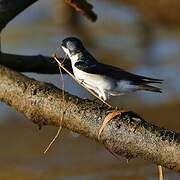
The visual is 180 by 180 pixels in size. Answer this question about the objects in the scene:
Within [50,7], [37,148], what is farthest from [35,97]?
[50,7]

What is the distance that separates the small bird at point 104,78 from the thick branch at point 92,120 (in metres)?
0.06

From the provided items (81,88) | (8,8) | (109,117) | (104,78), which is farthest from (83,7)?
(81,88)

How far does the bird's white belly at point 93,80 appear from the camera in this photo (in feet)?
6.87

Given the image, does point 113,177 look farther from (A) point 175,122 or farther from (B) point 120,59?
(B) point 120,59

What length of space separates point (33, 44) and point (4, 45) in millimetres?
232

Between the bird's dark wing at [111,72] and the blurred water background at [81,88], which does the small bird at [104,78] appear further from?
the blurred water background at [81,88]

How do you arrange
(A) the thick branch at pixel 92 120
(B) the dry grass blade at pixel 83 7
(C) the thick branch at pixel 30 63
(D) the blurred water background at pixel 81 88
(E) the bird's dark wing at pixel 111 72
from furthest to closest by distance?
(D) the blurred water background at pixel 81 88 → (B) the dry grass blade at pixel 83 7 → (C) the thick branch at pixel 30 63 → (E) the bird's dark wing at pixel 111 72 → (A) the thick branch at pixel 92 120

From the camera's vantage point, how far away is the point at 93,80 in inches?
83.5

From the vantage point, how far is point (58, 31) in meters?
6.29

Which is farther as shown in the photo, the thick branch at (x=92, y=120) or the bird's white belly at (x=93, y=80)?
the bird's white belly at (x=93, y=80)

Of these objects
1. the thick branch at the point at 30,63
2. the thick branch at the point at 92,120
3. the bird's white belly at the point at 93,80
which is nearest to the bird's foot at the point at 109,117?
the thick branch at the point at 92,120

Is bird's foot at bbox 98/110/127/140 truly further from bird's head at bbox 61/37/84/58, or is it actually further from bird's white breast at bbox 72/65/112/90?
bird's head at bbox 61/37/84/58

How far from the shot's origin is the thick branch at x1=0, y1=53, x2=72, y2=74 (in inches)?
99.8

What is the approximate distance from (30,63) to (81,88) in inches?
82.6
